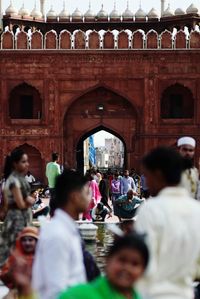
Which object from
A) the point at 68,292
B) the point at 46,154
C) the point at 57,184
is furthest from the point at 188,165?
the point at 46,154

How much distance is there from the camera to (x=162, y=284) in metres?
2.62

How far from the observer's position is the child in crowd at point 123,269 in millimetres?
2273

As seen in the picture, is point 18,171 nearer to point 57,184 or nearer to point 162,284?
point 57,184

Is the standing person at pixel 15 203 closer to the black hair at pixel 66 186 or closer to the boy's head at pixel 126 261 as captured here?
the black hair at pixel 66 186

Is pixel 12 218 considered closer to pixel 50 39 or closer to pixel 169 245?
pixel 169 245

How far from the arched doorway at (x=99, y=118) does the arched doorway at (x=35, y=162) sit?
0.85m

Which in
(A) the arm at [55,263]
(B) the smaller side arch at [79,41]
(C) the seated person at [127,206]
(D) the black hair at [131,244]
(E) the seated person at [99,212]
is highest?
(B) the smaller side arch at [79,41]

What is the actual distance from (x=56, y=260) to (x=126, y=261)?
0.40m

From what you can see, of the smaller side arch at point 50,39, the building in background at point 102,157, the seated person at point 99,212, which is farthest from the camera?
the building in background at point 102,157

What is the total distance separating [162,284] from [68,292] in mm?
519

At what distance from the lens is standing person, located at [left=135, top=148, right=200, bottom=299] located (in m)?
2.61

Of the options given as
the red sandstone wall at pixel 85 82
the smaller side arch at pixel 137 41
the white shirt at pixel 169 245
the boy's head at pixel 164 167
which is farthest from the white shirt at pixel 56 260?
the smaller side arch at pixel 137 41

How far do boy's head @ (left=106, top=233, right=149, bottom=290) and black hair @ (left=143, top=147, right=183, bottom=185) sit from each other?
18.1 inches

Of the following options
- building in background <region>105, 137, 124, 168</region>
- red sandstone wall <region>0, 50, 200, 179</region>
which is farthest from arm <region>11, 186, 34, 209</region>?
building in background <region>105, 137, 124, 168</region>
